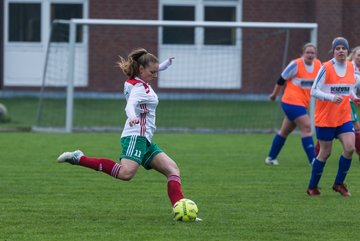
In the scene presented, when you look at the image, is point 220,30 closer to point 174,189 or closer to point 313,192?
point 313,192

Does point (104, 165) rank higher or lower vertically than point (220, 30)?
lower

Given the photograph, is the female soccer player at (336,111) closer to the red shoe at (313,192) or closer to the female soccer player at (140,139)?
the red shoe at (313,192)

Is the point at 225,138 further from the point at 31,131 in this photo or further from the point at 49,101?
the point at 49,101

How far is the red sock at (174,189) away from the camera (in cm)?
911

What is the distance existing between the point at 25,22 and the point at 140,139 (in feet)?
67.4

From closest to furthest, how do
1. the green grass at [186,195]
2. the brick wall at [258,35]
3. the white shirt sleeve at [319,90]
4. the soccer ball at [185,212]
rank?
the green grass at [186,195], the soccer ball at [185,212], the white shirt sleeve at [319,90], the brick wall at [258,35]

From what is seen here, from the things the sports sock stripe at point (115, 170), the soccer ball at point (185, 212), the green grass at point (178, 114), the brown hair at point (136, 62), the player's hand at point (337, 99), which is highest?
the brown hair at point (136, 62)

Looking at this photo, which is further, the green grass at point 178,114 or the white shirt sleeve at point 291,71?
the green grass at point 178,114

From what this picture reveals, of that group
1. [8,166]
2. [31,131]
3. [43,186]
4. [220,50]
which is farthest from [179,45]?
[43,186]

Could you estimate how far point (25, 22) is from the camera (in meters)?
28.9

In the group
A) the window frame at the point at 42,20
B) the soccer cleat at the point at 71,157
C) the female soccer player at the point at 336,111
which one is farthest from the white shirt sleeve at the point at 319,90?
the window frame at the point at 42,20

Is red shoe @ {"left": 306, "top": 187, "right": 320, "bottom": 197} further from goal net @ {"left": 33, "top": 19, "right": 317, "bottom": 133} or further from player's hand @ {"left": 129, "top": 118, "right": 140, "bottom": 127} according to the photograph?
goal net @ {"left": 33, "top": 19, "right": 317, "bottom": 133}

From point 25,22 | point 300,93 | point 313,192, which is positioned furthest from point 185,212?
point 25,22

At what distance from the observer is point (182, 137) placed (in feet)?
63.8
